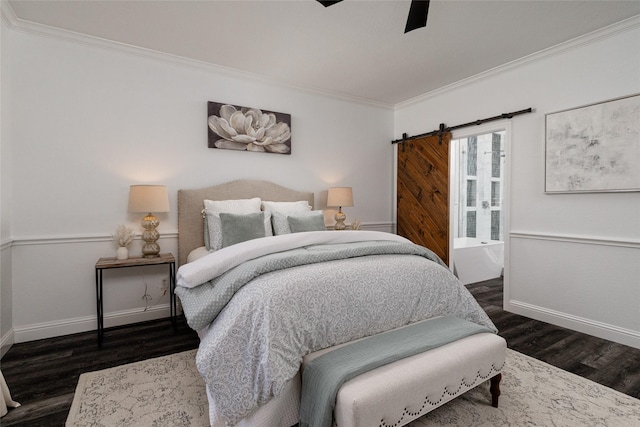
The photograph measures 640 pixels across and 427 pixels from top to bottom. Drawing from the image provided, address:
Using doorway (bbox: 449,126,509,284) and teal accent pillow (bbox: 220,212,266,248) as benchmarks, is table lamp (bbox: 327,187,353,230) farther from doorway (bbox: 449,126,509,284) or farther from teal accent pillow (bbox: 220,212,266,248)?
doorway (bbox: 449,126,509,284)

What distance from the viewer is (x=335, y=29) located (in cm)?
276

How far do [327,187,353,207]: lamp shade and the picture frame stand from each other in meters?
0.74

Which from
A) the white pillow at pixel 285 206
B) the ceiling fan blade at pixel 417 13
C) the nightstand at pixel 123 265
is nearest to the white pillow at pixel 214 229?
the white pillow at pixel 285 206

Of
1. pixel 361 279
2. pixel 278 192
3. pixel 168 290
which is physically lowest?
pixel 168 290

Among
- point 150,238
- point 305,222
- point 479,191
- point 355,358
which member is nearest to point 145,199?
point 150,238

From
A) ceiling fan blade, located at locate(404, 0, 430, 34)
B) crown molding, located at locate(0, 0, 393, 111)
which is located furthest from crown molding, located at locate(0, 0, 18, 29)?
ceiling fan blade, located at locate(404, 0, 430, 34)

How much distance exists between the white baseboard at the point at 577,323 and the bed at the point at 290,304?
1.49m

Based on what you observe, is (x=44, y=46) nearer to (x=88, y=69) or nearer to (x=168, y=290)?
(x=88, y=69)

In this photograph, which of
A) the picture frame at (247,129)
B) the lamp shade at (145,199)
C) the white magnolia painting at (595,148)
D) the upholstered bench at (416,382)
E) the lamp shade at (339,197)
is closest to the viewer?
the upholstered bench at (416,382)

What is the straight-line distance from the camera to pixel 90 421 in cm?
171

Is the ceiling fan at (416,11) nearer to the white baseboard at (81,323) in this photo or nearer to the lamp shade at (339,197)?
the lamp shade at (339,197)

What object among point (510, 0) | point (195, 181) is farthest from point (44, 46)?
point (510, 0)

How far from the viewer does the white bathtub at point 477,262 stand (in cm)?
450

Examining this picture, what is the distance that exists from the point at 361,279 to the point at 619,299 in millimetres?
2437
